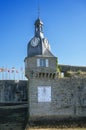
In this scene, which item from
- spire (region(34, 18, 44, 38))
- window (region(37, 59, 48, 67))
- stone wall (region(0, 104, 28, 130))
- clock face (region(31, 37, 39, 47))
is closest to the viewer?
stone wall (region(0, 104, 28, 130))

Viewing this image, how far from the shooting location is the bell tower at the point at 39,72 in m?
34.2

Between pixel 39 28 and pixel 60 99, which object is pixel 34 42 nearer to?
pixel 39 28

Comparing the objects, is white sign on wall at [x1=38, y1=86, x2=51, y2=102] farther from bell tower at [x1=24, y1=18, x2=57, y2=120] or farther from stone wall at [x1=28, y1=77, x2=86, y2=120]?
stone wall at [x1=28, y1=77, x2=86, y2=120]

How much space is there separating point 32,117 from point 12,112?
3.52 metres

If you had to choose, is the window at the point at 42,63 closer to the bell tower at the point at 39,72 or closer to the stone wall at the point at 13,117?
the bell tower at the point at 39,72

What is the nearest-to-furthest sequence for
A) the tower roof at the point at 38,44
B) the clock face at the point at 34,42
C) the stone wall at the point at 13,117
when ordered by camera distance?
the stone wall at the point at 13,117 < the tower roof at the point at 38,44 < the clock face at the point at 34,42

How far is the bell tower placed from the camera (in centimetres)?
3425

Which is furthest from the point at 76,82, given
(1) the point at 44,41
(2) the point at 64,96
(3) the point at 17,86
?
(3) the point at 17,86

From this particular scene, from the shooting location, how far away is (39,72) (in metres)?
38.0

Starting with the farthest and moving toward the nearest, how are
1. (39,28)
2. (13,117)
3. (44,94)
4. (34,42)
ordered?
(39,28), (34,42), (13,117), (44,94)

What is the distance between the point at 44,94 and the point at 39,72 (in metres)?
4.15

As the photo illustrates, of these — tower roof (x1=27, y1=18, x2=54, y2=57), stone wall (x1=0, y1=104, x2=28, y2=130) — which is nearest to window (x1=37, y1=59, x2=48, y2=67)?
tower roof (x1=27, y1=18, x2=54, y2=57)

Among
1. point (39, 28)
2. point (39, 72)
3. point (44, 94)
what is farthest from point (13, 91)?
point (44, 94)

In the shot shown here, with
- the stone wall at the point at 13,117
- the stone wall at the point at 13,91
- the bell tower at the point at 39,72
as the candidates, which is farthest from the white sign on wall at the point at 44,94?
the stone wall at the point at 13,91
